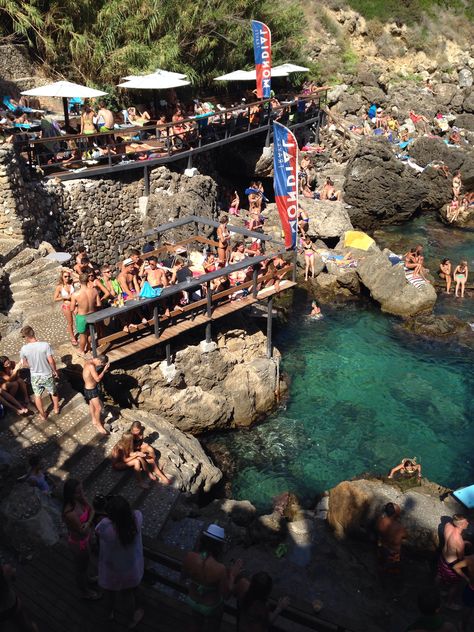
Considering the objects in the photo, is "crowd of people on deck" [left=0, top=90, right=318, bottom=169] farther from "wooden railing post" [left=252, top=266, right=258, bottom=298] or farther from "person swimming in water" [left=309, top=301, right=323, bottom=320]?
"person swimming in water" [left=309, top=301, right=323, bottom=320]

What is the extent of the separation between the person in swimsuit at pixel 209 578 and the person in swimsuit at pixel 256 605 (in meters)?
0.20

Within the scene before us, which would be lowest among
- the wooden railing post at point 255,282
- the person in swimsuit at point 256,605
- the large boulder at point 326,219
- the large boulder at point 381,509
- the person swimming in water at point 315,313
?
the person swimming in water at point 315,313

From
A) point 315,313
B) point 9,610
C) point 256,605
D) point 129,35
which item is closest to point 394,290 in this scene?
point 315,313

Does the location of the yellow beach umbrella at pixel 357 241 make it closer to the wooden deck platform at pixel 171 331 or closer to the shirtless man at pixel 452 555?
the wooden deck platform at pixel 171 331

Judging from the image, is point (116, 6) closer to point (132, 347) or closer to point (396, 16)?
point (132, 347)

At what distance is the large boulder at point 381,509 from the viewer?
823 centimetres

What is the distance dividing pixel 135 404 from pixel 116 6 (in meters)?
17.3

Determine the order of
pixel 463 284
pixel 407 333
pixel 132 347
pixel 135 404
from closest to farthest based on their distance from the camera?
1. pixel 132 347
2. pixel 135 404
3. pixel 407 333
4. pixel 463 284

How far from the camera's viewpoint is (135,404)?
11.7 meters

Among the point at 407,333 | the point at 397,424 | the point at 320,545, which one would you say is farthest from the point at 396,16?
the point at 320,545

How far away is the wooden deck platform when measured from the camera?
1069 centimetres

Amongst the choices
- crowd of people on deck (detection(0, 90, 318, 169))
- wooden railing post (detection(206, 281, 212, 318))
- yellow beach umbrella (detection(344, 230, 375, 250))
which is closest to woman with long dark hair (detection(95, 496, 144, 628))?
wooden railing post (detection(206, 281, 212, 318))

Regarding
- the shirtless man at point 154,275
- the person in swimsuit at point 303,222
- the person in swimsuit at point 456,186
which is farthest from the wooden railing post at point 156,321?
the person in swimsuit at point 456,186

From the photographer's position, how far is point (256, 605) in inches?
200
